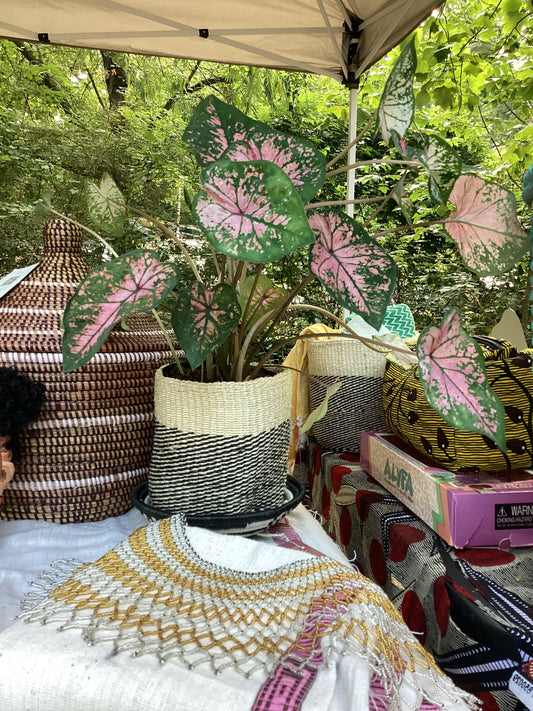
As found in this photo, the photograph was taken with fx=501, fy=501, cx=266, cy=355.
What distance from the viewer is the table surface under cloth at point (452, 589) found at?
0.46 m

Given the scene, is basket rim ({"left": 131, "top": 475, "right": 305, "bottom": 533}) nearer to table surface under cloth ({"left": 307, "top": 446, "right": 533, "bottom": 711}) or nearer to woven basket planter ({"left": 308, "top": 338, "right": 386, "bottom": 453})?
table surface under cloth ({"left": 307, "top": 446, "right": 533, "bottom": 711})

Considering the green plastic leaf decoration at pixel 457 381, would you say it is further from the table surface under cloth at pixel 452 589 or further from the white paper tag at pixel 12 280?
the white paper tag at pixel 12 280

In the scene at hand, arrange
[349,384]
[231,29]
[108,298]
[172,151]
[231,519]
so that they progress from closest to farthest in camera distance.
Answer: [108,298], [231,519], [349,384], [231,29], [172,151]

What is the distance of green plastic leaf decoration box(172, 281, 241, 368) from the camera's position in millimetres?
455

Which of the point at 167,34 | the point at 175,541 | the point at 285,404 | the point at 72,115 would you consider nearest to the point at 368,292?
the point at 285,404

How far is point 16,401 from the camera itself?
0.52m

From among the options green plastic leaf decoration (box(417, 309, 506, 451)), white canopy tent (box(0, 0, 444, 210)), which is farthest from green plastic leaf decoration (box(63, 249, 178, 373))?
white canopy tent (box(0, 0, 444, 210))

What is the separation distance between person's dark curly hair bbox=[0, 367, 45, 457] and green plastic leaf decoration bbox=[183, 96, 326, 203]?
0.30 meters

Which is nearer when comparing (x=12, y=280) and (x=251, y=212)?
(x=251, y=212)

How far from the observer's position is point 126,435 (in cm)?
62

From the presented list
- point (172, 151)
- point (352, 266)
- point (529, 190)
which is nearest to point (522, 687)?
point (352, 266)

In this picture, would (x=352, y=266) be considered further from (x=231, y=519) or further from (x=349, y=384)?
(x=349, y=384)

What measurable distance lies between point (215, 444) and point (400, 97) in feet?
1.24

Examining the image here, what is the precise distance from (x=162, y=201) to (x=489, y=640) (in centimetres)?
345
